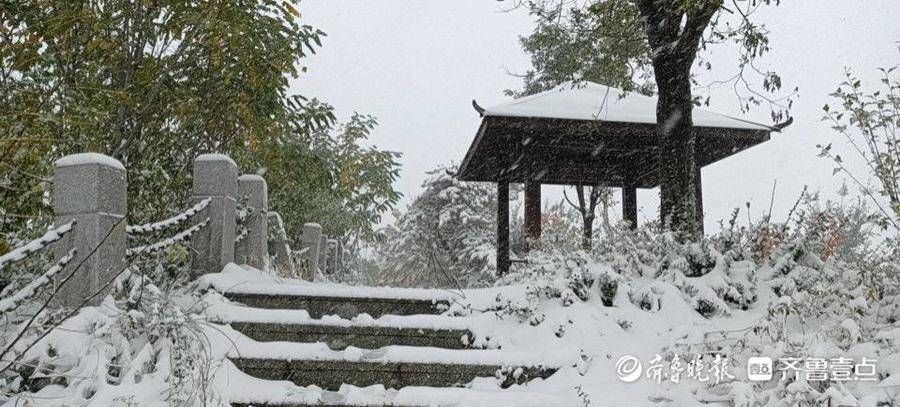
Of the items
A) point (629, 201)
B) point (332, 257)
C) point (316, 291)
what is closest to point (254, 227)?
point (316, 291)

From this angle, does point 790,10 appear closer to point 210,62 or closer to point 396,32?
point 210,62

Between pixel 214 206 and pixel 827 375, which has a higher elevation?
pixel 214 206

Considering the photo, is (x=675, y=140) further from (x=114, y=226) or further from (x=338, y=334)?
(x=114, y=226)

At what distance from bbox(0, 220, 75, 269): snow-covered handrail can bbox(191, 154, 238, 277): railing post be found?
5.58 feet

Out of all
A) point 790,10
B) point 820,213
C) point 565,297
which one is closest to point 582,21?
point 790,10

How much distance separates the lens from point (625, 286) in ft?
15.4

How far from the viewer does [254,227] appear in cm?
646

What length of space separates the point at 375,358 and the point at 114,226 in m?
1.43

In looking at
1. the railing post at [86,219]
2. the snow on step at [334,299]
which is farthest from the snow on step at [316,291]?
the railing post at [86,219]

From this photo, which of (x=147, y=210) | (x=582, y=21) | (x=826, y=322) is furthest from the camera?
(x=582, y=21)

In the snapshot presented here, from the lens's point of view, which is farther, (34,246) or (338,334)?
(338,334)

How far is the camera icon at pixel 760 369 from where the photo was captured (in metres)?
3.26

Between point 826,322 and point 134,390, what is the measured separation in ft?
11.3

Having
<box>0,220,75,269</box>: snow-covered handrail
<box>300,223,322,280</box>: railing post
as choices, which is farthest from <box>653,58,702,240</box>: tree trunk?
<box>300,223,322,280</box>: railing post
